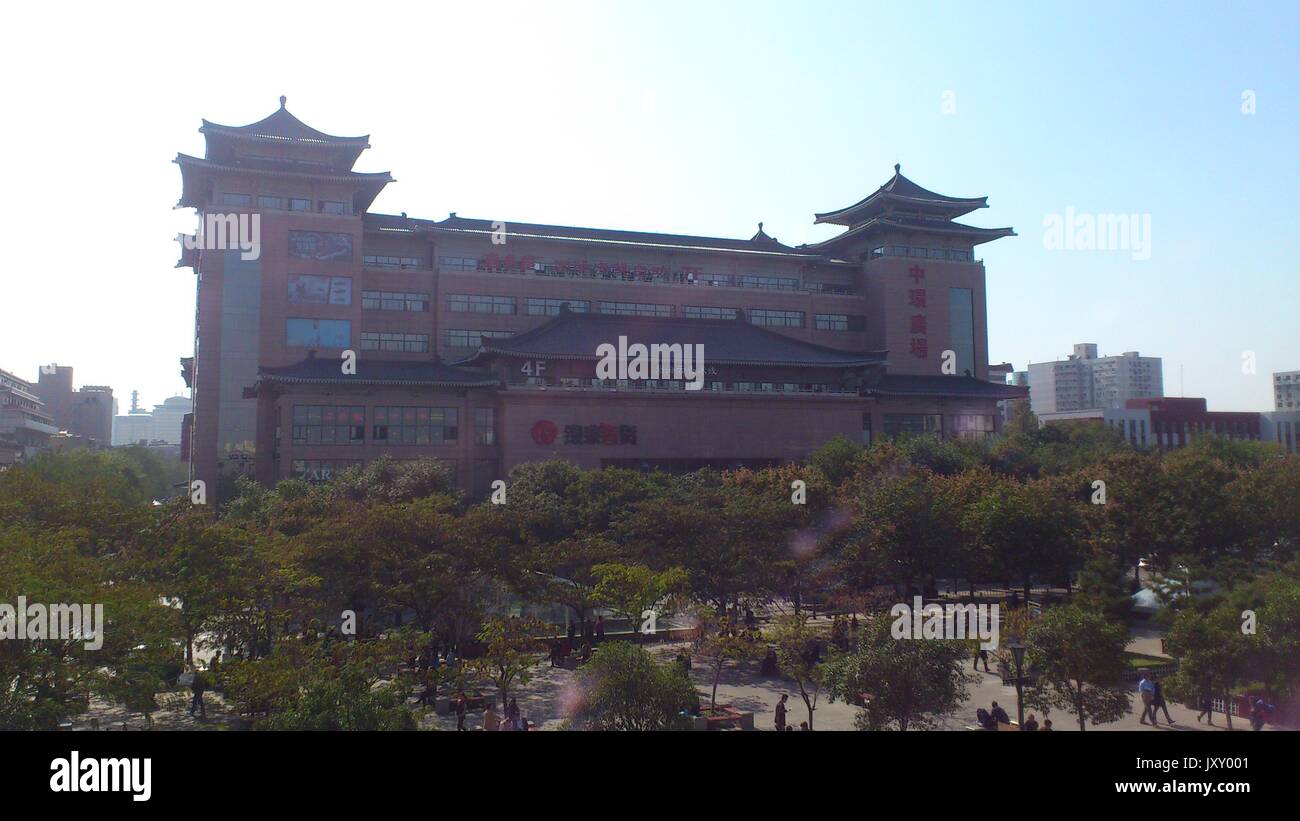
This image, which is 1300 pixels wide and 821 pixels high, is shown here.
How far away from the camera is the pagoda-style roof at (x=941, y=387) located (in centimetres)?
4828

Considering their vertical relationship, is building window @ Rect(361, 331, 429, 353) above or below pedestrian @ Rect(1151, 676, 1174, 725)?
above

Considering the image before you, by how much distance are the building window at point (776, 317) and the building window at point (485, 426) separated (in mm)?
17806

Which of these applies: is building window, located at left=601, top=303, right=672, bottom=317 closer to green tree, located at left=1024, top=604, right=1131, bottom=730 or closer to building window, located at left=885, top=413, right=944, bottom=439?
building window, located at left=885, top=413, right=944, bottom=439

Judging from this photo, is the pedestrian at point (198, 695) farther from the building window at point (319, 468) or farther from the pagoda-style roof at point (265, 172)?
the pagoda-style roof at point (265, 172)

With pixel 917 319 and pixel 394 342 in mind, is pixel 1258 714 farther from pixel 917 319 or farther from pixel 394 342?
pixel 917 319

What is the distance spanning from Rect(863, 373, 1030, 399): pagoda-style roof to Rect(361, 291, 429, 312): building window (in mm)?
24549

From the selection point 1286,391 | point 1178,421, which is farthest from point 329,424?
point 1286,391

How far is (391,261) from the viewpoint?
45.7m

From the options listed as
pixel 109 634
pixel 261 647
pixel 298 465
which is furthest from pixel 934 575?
pixel 298 465

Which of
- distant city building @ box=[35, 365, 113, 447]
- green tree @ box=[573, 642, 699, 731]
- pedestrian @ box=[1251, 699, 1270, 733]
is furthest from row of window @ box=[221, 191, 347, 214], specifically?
distant city building @ box=[35, 365, 113, 447]

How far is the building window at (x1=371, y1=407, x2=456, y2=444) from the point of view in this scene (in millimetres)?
38906

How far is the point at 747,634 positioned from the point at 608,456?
2470 centimetres

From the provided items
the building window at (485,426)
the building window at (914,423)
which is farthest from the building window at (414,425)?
the building window at (914,423)
